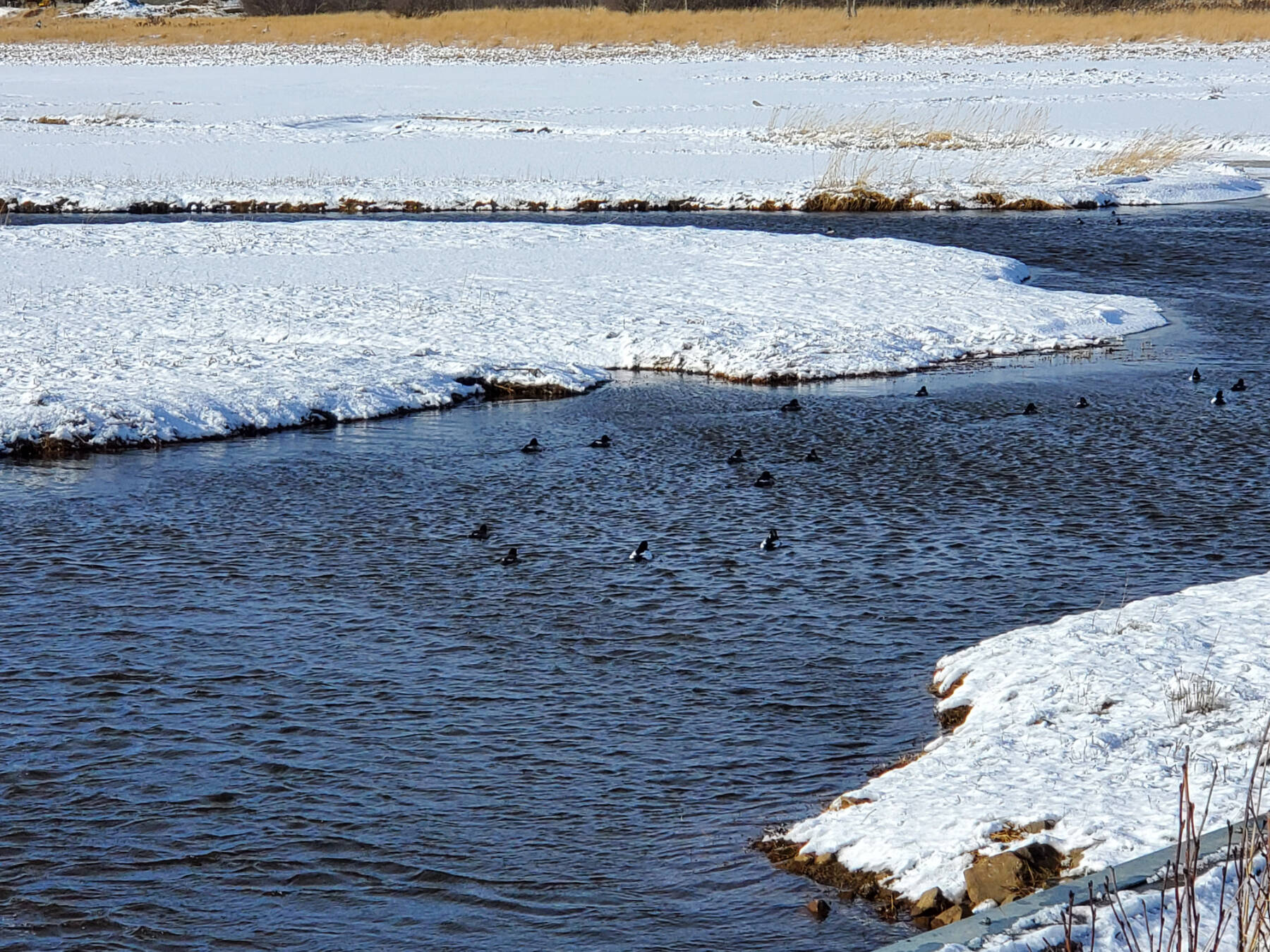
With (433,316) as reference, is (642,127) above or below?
above

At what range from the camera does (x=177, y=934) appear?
5168 millimetres

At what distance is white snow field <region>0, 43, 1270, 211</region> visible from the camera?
1114 inches

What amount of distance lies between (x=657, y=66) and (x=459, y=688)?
49.4 m

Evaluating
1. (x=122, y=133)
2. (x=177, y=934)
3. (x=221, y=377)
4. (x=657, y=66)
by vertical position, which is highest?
(x=657, y=66)

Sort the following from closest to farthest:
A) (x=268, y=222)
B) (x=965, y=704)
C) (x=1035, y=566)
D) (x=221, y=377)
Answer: (x=965, y=704) → (x=1035, y=566) → (x=221, y=377) → (x=268, y=222)

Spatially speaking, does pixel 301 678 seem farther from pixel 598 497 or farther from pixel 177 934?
pixel 598 497

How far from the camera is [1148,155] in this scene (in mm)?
31172

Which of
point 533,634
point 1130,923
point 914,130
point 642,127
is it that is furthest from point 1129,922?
point 642,127

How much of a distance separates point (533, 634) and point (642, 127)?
3199 centimetres

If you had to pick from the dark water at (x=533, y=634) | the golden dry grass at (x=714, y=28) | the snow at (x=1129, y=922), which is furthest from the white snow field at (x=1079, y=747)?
the golden dry grass at (x=714, y=28)

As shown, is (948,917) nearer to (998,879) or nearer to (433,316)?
(998,879)

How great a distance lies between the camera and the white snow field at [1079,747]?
5.38 meters

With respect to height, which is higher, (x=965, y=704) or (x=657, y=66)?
(x=657, y=66)

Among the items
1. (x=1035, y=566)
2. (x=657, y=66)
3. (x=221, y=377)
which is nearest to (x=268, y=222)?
(x=221, y=377)
